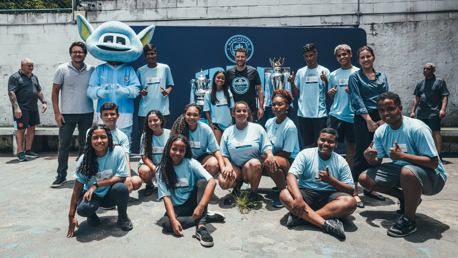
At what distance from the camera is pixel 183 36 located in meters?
5.53

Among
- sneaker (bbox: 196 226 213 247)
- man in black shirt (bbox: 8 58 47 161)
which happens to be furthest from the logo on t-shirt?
man in black shirt (bbox: 8 58 47 161)

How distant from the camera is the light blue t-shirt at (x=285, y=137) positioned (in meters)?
3.60

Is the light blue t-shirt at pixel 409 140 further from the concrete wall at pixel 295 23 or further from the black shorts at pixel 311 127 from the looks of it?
the concrete wall at pixel 295 23

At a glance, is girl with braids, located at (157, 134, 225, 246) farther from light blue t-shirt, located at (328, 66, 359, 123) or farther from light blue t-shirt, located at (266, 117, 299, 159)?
light blue t-shirt, located at (328, 66, 359, 123)

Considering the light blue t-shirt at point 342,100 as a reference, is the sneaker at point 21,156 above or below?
below

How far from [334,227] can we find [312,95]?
2104 mm

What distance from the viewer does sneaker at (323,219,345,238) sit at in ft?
8.59

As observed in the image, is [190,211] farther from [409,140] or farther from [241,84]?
[241,84]

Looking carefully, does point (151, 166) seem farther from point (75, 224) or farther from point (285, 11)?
point (285, 11)

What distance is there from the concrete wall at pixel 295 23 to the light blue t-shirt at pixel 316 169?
183 inches

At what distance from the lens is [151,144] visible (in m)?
3.73

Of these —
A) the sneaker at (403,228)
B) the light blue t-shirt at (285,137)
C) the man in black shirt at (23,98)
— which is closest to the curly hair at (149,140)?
the light blue t-shirt at (285,137)

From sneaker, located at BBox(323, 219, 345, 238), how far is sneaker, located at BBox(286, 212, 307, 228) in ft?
0.75

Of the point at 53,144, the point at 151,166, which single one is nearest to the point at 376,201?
the point at 151,166
